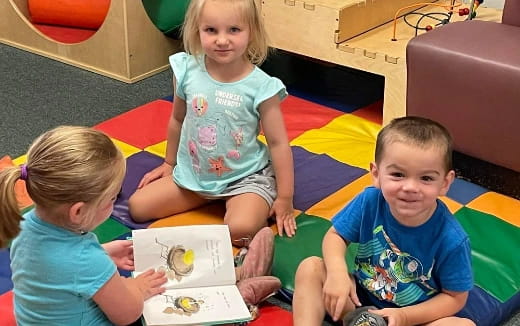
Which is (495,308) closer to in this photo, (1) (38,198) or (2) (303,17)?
(1) (38,198)

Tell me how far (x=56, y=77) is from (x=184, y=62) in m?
1.09

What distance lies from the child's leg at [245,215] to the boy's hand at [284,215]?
0.02 meters

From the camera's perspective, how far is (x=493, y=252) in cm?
166

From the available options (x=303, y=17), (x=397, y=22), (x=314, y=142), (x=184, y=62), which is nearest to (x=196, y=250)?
(x=184, y=62)

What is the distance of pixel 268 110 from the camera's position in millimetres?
1719

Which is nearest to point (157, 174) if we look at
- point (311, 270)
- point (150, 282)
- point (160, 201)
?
point (160, 201)

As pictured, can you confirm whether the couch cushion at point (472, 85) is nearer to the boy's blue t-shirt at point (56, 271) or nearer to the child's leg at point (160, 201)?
the child's leg at point (160, 201)

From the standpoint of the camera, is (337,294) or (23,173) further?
(337,294)

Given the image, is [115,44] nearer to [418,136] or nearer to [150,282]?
[150,282]

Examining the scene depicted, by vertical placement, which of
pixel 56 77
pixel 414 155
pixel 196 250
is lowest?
pixel 56 77

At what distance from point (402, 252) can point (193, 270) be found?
0.43m

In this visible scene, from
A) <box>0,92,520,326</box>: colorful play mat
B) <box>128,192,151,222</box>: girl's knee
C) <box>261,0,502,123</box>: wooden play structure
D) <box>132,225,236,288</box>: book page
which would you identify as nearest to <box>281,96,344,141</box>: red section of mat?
<box>0,92,520,326</box>: colorful play mat

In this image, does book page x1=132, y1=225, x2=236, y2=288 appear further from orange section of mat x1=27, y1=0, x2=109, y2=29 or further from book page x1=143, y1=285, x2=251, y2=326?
orange section of mat x1=27, y1=0, x2=109, y2=29

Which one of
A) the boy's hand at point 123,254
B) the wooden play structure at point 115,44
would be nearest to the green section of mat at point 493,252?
the boy's hand at point 123,254
